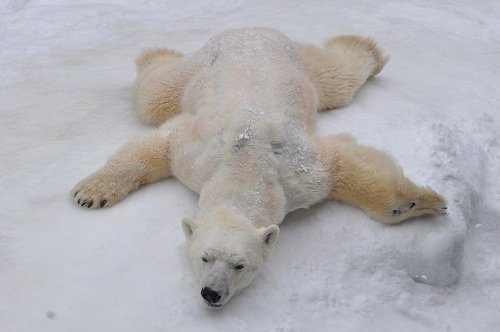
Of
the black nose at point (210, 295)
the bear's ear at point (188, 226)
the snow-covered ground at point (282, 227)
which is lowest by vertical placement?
the snow-covered ground at point (282, 227)

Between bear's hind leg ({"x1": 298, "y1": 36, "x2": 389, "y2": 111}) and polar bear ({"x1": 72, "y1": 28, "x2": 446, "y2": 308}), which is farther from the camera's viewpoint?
bear's hind leg ({"x1": 298, "y1": 36, "x2": 389, "y2": 111})

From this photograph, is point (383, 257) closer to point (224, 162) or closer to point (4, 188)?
point (224, 162)

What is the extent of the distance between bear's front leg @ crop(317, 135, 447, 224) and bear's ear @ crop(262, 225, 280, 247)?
68 centimetres

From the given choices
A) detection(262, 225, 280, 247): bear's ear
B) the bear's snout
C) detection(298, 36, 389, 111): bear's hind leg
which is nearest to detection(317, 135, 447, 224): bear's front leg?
detection(262, 225, 280, 247): bear's ear

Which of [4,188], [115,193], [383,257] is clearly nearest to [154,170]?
[115,193]

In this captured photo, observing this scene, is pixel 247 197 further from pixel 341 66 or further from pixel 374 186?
pixel 341 66

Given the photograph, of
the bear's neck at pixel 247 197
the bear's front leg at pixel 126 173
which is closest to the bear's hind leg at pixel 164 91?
the bear's front leg at pixel 126 173

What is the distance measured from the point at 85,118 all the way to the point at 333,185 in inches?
79.0

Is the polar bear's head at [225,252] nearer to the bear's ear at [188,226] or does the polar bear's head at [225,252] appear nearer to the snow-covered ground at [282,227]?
the bear's ear at [188,226]

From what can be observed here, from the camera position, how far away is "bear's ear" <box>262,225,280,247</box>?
3.22 metres

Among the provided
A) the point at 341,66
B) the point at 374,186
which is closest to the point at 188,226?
the point at 374,186

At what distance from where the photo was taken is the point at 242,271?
3148 millimetres

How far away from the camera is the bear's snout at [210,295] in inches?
118

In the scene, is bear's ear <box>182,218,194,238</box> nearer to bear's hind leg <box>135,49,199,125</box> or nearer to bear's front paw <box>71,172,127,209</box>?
bear's front paw <box>71,172,127,209</box>
